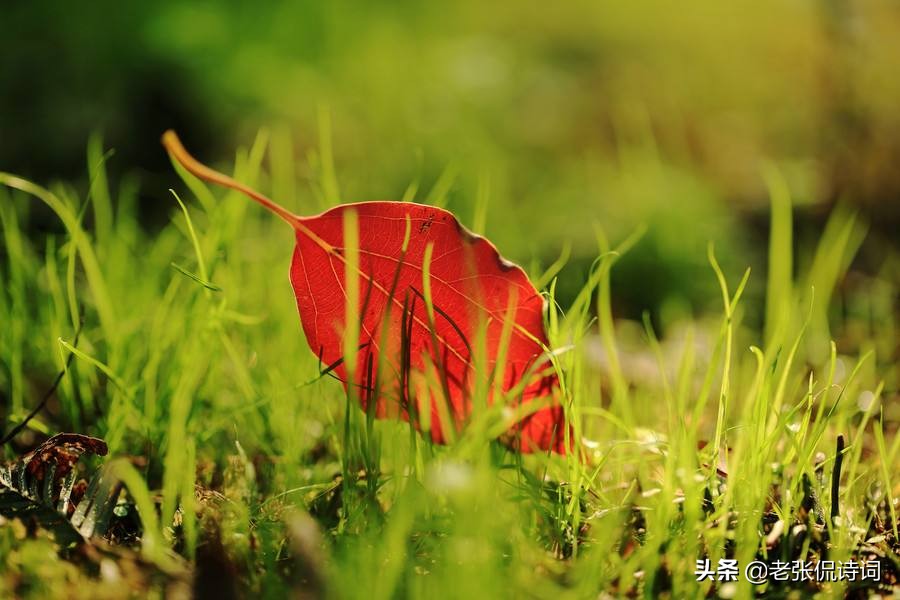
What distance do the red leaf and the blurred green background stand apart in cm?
62

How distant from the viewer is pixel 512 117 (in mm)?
2803

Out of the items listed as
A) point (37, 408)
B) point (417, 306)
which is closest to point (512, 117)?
point (417, 306)

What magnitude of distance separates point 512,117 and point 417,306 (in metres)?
2.15

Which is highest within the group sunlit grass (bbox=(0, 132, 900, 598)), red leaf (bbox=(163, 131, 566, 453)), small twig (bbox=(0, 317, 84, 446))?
red leaf (bbox=(163, 131, 566, 453))

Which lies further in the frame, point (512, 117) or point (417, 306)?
point (512, 117)

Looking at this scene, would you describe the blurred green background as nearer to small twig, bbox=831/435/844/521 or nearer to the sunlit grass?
the sunlit grass

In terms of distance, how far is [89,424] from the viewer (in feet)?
3.00

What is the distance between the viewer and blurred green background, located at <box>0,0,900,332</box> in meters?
1.94

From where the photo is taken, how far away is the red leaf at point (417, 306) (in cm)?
71

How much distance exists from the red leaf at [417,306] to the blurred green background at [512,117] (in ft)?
2.04

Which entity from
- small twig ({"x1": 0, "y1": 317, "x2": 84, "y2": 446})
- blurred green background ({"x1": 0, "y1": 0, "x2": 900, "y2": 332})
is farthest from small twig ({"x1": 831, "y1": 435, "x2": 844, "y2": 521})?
blurred green background ({"x1": 0, "y1": 0, "x2": 900, "y2": 332})

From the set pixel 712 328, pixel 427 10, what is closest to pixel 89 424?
pixel 712 328

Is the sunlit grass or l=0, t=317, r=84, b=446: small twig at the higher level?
l=0, t=317, r=84, b=446: small twig

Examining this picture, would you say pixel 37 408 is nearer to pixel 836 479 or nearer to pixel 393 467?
pixel 393 467
